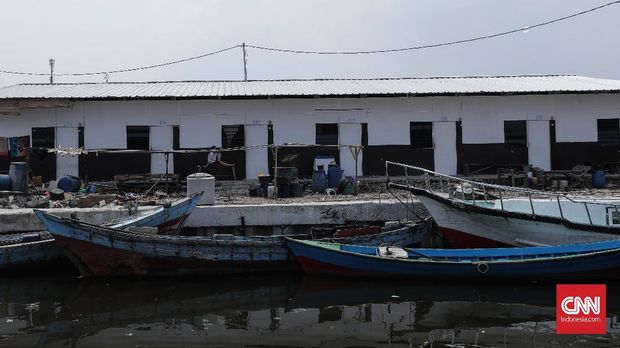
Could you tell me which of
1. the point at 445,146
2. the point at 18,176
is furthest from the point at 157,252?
the point at 445,146

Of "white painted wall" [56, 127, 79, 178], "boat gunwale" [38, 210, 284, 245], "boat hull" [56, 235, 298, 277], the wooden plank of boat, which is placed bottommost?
"boat hull" [56, 235, 298, 277]

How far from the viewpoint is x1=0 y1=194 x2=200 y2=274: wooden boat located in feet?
40.2

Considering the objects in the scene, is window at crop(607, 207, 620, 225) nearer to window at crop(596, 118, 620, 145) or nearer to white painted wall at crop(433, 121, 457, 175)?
white painted wall at crop(433, 121, 457, 175)

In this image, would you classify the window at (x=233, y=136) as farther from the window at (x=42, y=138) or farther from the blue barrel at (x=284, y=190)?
the window at (x=42, y=138)

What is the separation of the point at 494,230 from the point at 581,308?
3295 millimetres

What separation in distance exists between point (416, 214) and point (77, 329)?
29.6ft

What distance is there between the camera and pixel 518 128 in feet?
71.7

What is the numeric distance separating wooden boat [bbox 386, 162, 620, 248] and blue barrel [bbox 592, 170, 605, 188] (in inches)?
290

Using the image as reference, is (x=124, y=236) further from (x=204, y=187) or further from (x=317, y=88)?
(x=317, y=88)

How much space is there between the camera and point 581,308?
9680 mm

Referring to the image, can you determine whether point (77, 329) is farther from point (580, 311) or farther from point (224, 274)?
point (580, 311)

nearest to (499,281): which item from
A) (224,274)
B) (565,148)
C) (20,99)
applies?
(224,274)

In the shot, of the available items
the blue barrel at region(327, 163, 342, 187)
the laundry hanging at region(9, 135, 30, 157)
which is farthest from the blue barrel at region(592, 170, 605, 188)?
the laundry hanging at region(9, 135, 30, 157)

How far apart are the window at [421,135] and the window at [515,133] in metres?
3.09
